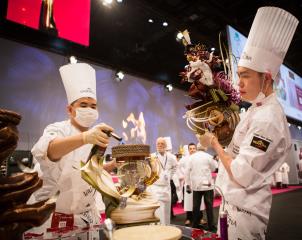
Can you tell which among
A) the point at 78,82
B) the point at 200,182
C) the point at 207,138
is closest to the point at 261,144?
the point at 207,138

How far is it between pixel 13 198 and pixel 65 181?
37.7 inches

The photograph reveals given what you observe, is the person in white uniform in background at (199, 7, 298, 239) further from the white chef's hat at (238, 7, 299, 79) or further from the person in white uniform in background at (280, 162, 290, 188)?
the person in white uniform in background at (280, 162, 290, 188)

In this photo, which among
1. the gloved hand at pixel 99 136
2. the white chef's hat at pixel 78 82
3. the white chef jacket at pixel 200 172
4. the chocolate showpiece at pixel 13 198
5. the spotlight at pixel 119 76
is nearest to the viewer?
the chocolate showpiece at pixel 13 198

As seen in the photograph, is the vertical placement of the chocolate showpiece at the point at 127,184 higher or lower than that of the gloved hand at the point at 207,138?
lower

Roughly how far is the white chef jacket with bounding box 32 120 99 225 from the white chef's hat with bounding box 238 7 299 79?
44.2 inches

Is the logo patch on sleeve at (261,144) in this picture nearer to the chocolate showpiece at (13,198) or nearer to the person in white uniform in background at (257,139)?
the person in white uniform in background at (257,139)

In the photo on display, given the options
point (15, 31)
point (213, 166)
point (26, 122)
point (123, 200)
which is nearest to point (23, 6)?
point (15, 31)

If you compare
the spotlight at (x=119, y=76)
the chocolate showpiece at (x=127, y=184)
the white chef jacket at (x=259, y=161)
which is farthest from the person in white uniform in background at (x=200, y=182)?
the chocolate showpiece at (x=127, y=184)

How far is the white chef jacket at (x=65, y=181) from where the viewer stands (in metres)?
1.43

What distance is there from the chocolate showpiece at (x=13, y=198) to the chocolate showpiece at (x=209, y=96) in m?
0.91

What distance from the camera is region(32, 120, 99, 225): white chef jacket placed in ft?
4.71

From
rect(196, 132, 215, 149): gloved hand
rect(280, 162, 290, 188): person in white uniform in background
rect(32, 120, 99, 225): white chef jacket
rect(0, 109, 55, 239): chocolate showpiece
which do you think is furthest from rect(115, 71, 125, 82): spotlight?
rect(280, 162, 290, 188): person in white uniform in background

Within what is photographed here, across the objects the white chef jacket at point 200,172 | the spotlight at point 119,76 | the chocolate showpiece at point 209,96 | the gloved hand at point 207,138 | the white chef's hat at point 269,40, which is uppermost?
the spotlight at point 119,76

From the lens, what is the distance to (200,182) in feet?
17.7
